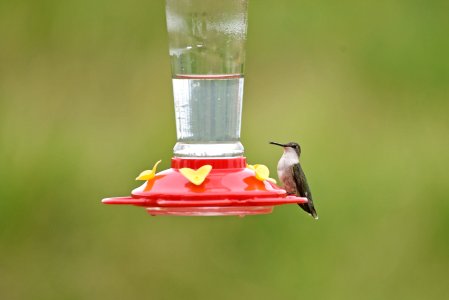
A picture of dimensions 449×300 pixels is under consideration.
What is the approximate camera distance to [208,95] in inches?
196

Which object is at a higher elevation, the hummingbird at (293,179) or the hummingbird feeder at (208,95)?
the hummingbird feeder at (208,95)

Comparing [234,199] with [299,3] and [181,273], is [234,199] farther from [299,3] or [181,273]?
[299,3]

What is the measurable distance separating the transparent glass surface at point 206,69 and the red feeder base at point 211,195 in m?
0.26

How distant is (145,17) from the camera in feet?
36.9

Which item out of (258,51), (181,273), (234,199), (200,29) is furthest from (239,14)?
(258,51)

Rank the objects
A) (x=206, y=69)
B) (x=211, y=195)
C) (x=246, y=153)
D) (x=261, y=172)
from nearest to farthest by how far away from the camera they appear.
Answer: (x=211, y=195)
(x=261, y=172)
(x=206, y=69)
(x=246, y=153)

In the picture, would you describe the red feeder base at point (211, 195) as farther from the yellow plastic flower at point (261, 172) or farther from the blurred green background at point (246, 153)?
the blurred green background at point (246, 153)

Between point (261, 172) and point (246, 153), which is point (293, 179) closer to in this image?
point (261, 172)

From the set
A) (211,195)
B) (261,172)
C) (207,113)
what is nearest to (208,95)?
(207,113)

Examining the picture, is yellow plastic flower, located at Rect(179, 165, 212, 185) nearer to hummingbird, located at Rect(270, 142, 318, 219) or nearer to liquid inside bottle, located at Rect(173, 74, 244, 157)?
liquid inside bottle, located at Rect(173, 74, 244, 157)

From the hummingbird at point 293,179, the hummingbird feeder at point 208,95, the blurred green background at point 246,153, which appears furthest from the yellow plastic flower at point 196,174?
the blurred green background at point 246,153

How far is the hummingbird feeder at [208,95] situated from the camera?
468 cm

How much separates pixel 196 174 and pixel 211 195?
18cm

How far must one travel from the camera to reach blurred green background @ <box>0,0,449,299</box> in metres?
10.2
